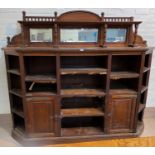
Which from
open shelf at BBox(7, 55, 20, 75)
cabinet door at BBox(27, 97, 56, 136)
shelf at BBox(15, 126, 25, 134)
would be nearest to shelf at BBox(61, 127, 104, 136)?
cabinet door at BBox(27, 97, 56, 136)

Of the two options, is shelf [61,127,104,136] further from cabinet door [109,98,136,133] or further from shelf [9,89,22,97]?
shelf [9,89,22,97]

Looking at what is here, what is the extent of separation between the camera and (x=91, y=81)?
95.3 inches

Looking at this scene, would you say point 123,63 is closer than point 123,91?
No

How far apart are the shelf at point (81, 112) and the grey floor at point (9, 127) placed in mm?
741

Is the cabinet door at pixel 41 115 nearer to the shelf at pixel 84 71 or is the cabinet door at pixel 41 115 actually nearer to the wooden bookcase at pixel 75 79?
the wooden bookcase at pixel 75 79

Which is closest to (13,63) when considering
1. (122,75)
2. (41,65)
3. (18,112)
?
(41,65)

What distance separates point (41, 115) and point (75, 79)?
64cm

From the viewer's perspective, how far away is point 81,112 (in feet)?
7.54

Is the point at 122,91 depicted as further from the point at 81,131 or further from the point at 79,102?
the point at 81,131

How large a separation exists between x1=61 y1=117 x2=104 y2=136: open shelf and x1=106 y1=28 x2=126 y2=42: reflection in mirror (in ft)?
3.42

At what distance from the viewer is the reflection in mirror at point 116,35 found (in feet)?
7.18

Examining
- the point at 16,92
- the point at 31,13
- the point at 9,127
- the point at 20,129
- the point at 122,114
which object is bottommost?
the point at 9,127

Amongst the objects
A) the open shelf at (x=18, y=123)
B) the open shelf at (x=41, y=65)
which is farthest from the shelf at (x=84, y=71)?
the open shelf at (x=18, y=123)

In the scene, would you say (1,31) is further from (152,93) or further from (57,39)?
(152,93)
